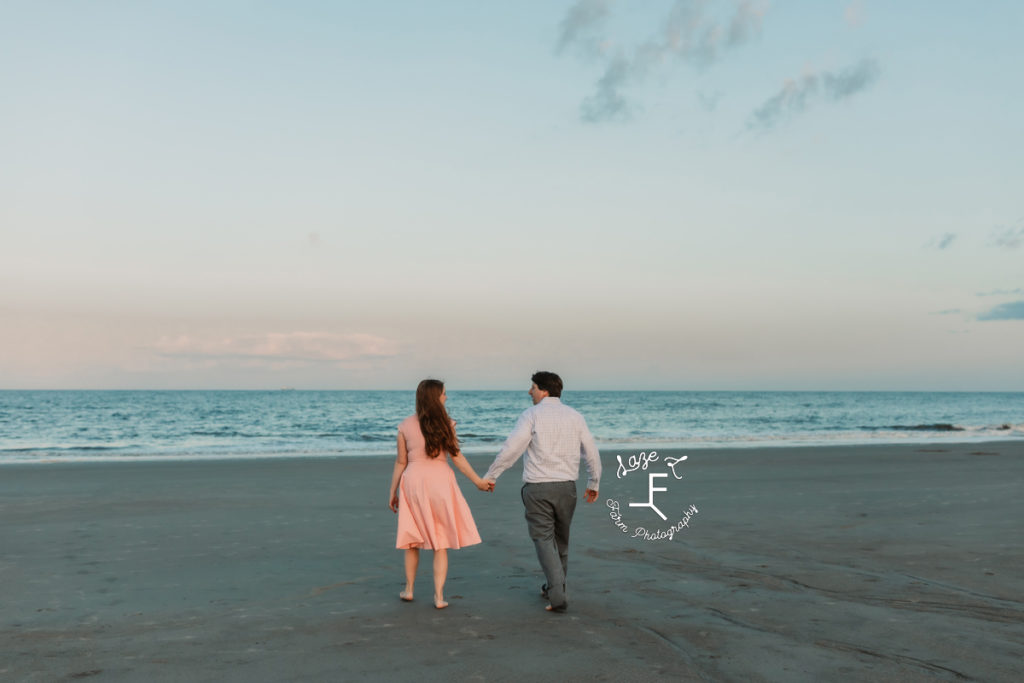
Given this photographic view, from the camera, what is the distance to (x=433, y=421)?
6035 millimetres

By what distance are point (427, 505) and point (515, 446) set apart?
2.73 ft

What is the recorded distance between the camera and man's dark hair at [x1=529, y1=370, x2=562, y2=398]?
6387mm

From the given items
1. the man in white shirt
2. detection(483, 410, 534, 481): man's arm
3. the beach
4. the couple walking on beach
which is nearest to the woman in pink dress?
the couple walking on beach

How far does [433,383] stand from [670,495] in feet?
26.1

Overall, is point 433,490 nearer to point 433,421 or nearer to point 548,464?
point 433,421

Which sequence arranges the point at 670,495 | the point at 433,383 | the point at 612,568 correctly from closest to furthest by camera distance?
the point at 433,383, the point at 612,568, the point at 670,495

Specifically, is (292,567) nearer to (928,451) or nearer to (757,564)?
(757,564)

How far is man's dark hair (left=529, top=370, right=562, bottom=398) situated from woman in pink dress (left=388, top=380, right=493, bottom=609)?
781 millimetres

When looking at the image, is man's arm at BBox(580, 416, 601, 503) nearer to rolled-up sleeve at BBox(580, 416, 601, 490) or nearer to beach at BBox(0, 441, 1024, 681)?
rolled-up sleeve at BBox(580, 416, 601, 490)

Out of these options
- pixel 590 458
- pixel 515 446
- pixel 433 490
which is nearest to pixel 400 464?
pixel 433 490

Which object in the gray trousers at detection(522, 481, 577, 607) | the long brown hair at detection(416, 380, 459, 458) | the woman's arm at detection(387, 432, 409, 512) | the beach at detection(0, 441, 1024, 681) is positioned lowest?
the beach at detection(0, 441, 1024, 681)

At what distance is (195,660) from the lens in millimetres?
4973

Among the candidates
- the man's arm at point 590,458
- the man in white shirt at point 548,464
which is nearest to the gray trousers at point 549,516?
the man in white shirt at point 548,464

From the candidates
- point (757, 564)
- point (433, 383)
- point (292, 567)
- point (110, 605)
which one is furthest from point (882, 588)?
point (110, 605)
